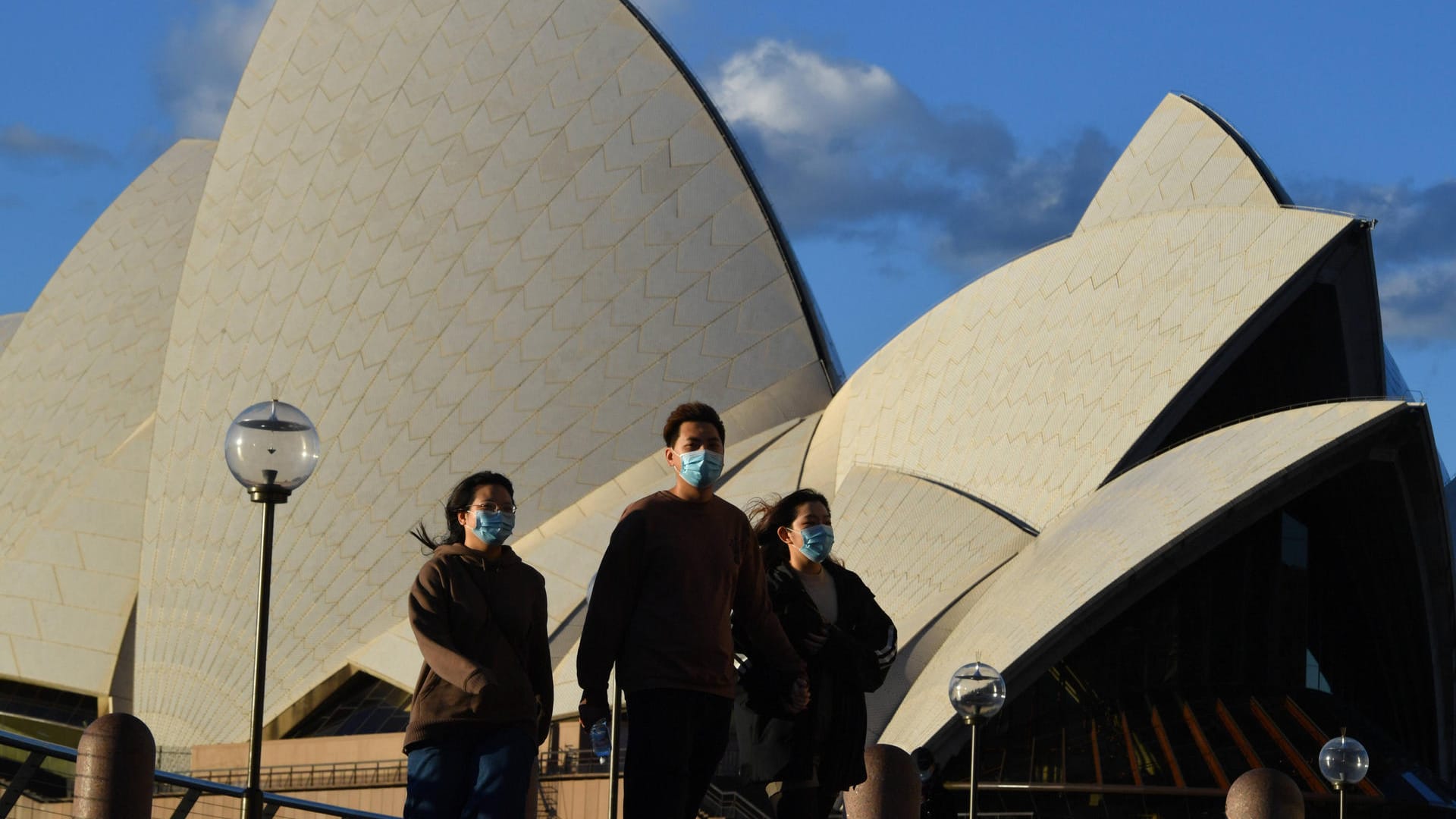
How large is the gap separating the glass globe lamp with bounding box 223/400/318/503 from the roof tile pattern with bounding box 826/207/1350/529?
11.8 meters

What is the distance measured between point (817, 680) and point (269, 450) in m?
1.89

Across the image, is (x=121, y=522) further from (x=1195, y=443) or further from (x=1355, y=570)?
(x=1355, y=570)

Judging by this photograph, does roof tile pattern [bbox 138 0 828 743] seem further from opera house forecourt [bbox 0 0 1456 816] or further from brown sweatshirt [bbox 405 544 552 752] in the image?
brown sweatshirt [bbox 405 544 552 752]

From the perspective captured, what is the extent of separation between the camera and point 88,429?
22719 millimetres

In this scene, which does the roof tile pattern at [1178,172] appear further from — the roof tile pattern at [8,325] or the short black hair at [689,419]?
the roof tile pattern at [8,325]

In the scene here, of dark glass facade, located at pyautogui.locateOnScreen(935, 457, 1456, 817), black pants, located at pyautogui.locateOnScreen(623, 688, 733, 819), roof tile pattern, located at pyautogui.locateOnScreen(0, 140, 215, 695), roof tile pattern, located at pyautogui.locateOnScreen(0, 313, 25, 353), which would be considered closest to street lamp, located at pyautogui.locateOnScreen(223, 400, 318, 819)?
black pants, located at pyautogui.locateOnScreen(623, 688, 733, 819)

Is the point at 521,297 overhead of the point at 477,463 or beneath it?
overhead

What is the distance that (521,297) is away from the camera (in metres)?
20.8

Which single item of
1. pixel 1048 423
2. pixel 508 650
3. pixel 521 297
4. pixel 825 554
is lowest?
pixel 508 650

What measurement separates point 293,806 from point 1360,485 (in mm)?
12723

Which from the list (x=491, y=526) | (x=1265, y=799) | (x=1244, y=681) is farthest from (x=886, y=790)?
(x=1244, y=681)

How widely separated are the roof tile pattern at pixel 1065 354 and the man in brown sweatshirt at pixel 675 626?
39.3ft

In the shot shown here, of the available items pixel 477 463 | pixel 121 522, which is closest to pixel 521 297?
pixel 477 463

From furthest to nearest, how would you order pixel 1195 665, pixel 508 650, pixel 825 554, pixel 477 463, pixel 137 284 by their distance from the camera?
pixel 137 284 → pixel 477 463 → pixel 1195 665 → pixel 825 554 → pixel 508 650
